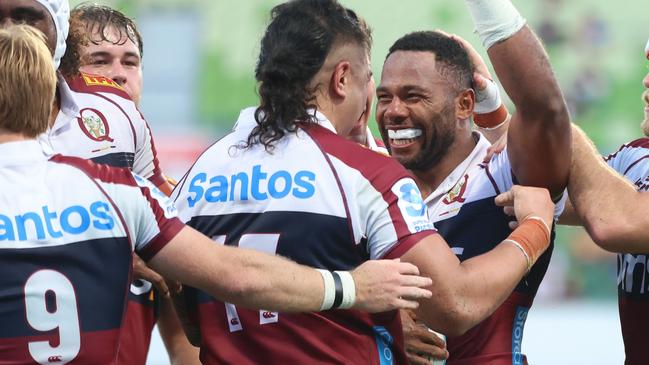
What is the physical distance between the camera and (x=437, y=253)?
356 cm

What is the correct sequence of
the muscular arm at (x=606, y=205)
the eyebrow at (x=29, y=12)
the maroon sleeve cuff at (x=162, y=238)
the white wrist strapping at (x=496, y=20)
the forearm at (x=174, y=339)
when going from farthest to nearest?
the forearm at (x=174, y=339)
the eyebrow at (x=29, y=12)
the muscular arm at (x=606, y=205)
the white wrist strapping at (x=496, y=20)
the maroon sleeve cuff at (x=162, y=238)

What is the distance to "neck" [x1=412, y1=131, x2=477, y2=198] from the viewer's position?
478cm

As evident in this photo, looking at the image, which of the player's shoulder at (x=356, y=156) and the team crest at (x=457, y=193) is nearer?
the player's shoulder at (x=356, y=156)

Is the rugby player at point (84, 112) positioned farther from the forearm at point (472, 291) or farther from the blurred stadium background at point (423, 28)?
the blurred stadium background at point (423, 28)

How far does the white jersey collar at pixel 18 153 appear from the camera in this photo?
3.30m

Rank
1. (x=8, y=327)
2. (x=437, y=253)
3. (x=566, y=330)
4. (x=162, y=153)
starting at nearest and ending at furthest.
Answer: (x=8, y=327) < (x=437, y=253) < (x=566, y=330) < (x=162, y=153)

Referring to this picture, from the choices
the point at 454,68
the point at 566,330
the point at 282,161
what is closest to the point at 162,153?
the point at 566,330

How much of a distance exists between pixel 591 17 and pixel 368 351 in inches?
593

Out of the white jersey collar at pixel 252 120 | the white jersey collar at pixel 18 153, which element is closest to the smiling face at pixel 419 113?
the white jersey collar at pixel 252 120

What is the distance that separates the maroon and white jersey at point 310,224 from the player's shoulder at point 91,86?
1240 mm

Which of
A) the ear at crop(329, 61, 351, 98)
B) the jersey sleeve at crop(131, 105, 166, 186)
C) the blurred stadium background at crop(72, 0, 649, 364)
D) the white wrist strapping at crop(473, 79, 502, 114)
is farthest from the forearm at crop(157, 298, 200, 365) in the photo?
the blurred stadium background at crop(72, 0, 649, 364)

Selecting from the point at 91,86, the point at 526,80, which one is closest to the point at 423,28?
the point at 91,86

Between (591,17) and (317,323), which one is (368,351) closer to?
(317,323)

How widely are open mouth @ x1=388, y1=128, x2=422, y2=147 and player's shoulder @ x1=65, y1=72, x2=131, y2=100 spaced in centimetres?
118
